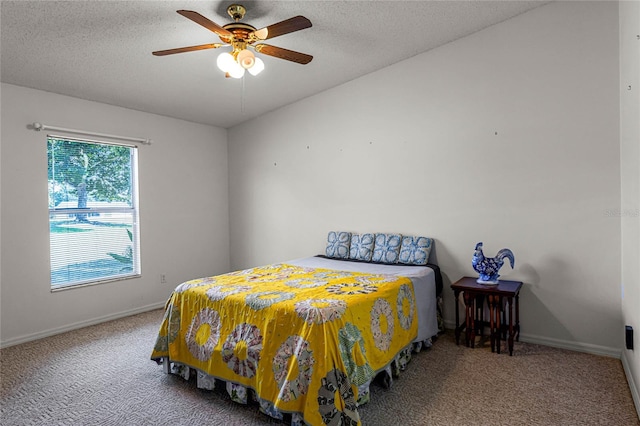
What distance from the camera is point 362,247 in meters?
3.90

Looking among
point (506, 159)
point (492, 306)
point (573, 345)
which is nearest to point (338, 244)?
point (492, 306)

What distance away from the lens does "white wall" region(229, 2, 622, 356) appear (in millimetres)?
2787

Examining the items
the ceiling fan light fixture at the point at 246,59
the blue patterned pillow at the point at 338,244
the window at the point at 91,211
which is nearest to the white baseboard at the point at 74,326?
the window at the point at 91,211

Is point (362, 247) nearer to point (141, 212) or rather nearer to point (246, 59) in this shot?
point (246, 59)

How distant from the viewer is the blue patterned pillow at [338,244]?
4020 mm

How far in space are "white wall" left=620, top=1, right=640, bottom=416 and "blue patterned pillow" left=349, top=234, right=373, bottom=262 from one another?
2097mm

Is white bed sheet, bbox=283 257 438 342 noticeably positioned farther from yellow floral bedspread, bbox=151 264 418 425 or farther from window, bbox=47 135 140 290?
window, bbox=47 135 140 290

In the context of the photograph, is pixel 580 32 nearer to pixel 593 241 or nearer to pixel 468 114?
pixel 468 114

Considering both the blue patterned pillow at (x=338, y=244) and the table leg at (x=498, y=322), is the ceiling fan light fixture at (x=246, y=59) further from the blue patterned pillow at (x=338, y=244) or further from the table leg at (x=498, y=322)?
the table leg at (x=498, y=322)

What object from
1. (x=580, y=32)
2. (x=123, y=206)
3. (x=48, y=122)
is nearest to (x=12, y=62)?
(x=48, y=122)

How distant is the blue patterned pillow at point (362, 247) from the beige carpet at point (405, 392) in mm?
1135

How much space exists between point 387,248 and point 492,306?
1.17m

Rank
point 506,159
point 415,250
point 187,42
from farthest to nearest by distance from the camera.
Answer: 1. point 415,250
2. point 506,159
3. point 187,42

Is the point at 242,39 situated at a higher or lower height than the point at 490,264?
higher
